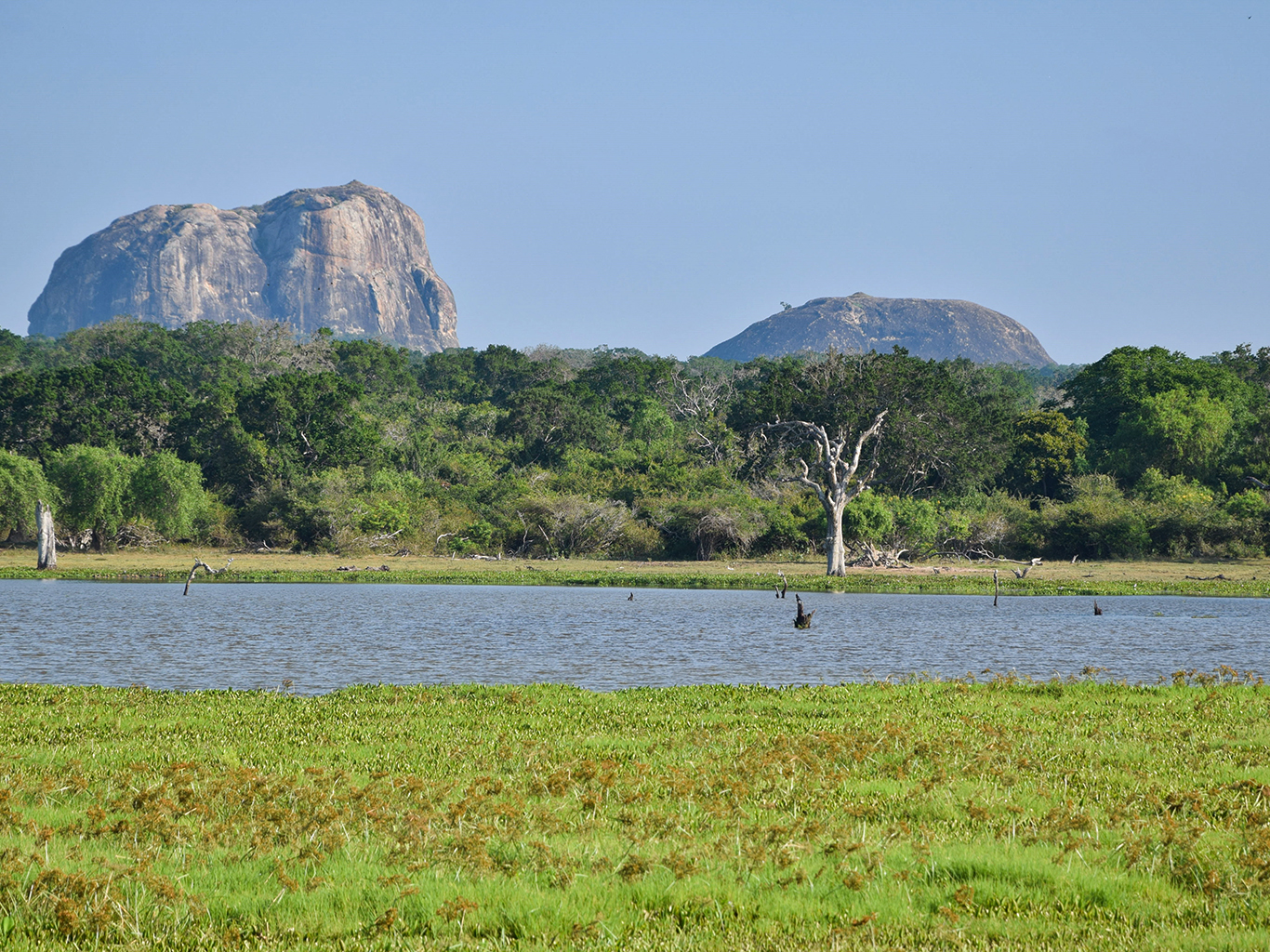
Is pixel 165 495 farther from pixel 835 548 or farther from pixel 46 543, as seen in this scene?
pixel 835 548

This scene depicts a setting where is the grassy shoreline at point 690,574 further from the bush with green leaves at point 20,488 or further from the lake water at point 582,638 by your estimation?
the lake water at point 582,638

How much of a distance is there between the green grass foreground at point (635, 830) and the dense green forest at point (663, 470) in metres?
53.4

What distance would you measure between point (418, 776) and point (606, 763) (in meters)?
1.97

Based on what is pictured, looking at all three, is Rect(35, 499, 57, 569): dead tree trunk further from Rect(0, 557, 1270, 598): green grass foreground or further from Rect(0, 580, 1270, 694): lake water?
Rect(0, 580, 1270, 694): lake water

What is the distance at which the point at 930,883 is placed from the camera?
7629 mm

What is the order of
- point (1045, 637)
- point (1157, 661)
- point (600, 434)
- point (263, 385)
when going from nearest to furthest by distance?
point (1157, 661) → point (1045, 637) → point (263, 385) → point (600, 434)

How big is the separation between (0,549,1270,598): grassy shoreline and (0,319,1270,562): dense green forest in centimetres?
294

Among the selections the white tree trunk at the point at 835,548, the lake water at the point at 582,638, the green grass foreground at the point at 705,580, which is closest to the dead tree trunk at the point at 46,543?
the green grass foreground at the point at 705,580

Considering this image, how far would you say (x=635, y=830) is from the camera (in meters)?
8.88

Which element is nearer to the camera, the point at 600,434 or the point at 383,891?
the point at 383,891

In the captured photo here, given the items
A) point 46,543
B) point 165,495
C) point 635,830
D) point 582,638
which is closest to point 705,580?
point 582,638

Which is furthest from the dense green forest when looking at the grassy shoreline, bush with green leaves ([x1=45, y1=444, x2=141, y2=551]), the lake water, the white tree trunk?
the lake water

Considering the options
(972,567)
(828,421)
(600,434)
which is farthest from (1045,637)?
(600,434)

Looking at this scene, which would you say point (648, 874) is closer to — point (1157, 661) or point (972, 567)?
point (1157, 661)
